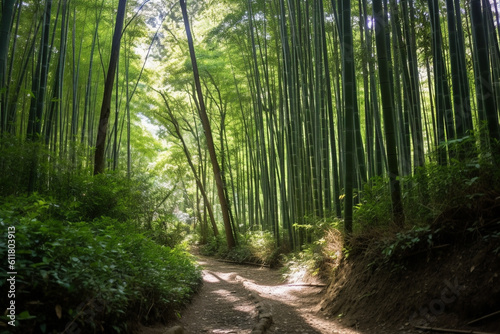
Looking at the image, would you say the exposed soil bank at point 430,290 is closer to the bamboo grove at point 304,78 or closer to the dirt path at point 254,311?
the dirt path at point 254,311

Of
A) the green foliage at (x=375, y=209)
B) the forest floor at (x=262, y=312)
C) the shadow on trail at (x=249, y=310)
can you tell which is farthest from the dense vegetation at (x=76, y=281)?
the green foliage at (x=375, y=209)

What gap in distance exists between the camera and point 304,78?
5930mm

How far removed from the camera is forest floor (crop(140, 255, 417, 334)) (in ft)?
9.70

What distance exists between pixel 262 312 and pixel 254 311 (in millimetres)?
190

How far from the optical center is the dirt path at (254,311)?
3.02 m

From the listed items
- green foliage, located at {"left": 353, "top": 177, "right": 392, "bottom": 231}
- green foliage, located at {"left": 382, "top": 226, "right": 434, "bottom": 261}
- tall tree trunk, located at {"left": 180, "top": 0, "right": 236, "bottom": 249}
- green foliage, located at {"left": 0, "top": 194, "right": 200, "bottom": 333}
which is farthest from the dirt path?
tall tree trunk, located at {"left": 180, "top": 0, "right": 236, "bottom": 249}

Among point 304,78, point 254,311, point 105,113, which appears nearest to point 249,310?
point 254,311

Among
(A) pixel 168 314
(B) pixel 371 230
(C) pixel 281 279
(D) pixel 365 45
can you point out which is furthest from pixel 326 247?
(D) pixel 365 45

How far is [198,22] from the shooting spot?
1005 centimetres

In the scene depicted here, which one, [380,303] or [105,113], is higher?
[105,113]

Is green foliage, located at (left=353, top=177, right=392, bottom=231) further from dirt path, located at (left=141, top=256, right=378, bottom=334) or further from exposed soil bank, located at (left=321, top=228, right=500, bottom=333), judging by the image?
dirt path, located at (left=141, top=256, right=378, bottom=334)

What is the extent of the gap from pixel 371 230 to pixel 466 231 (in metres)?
0.97

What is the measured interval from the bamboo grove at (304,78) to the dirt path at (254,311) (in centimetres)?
106

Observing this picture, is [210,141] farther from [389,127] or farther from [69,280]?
[69,280]
